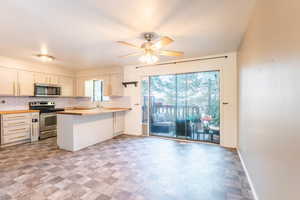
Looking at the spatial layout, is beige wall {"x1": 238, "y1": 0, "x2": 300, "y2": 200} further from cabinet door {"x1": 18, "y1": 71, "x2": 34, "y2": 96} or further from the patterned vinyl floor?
cabinet door {"x1": 18, "y1": 71, "x2": 34, "y2": 96}

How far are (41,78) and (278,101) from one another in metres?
5.91

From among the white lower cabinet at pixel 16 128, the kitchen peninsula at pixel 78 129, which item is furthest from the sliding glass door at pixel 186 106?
the white lower cabinet at pixel 16 128

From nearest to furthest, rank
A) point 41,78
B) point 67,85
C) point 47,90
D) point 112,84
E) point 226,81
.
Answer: point 226,81 → point 41,78 → point 47,90 → point 112,84 → point 67,85

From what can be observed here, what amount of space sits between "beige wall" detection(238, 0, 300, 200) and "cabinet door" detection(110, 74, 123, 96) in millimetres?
4088

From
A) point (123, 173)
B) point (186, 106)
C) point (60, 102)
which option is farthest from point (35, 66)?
point (186, 106)

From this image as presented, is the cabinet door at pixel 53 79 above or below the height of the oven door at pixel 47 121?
above

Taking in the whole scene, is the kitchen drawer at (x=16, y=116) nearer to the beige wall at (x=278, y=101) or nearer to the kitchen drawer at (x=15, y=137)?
the kitchen drawer at (x=15, y=137)

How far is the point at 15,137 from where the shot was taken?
3.96 metres

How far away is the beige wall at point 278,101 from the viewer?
94 cm

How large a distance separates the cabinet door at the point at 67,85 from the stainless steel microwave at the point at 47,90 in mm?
196

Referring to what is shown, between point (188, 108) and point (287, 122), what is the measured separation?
11.0 ft

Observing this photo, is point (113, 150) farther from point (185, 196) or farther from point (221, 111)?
point (221, 111)

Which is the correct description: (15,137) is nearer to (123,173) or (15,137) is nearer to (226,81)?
(123,173)

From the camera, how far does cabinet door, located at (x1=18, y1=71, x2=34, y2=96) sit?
4.26 meters
